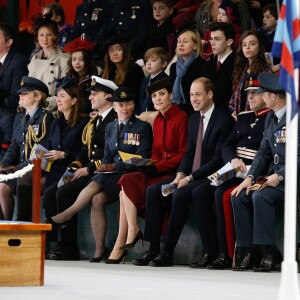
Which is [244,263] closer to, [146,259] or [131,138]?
[146,259]

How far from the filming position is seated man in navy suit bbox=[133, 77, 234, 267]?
410 inches

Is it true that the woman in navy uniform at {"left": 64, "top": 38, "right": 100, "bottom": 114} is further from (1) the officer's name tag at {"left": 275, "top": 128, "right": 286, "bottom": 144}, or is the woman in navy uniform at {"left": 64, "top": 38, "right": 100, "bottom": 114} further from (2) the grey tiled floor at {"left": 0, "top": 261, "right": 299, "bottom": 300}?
(1) the officer's name tag at {"left": 275, "top": 128, "right": 286, "bottom": 144}

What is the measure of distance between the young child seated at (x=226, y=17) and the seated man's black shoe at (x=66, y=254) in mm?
2437

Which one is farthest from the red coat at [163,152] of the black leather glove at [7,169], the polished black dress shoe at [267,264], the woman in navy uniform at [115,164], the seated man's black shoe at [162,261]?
the black leather glove at [7,169]

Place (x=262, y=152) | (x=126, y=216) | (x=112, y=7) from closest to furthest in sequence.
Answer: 1. (x=262, y=152)
2. (x=126, y=216)
3. (x=112, y=7)

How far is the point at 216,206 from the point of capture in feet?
33.4

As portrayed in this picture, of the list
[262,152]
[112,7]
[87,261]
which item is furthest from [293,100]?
[112,7]

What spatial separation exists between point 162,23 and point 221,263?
381 centimetres

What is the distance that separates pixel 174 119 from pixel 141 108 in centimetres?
109

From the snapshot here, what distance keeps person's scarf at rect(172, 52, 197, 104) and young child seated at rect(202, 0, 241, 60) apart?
28 cm

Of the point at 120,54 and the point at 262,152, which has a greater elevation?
the point at 120,54

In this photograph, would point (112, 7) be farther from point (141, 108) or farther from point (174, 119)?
point (174, 119)

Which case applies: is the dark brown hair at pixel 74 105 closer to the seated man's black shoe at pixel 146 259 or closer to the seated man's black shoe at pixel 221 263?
the seated man's black shoe at pixel 146 259

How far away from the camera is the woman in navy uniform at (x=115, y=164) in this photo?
36.9ft
